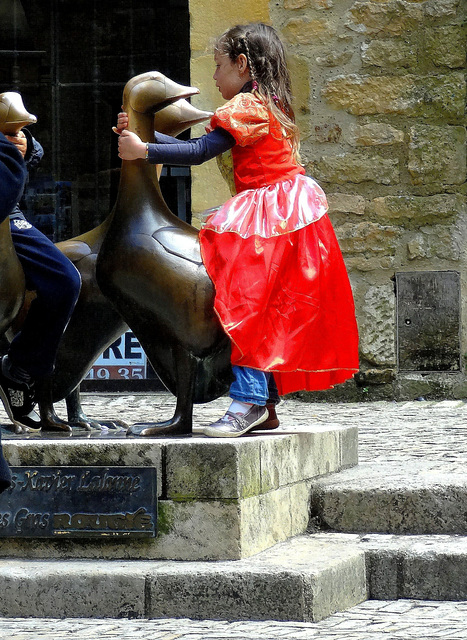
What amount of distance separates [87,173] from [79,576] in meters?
5.48

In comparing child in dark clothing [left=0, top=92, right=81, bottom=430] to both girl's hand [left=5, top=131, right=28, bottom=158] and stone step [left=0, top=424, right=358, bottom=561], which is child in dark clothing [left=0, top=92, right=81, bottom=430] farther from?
stone step [left=0, top=424, right=358, bottom=561]

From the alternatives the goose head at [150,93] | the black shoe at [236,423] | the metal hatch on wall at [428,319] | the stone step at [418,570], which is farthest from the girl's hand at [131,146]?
the metal hatch on wall at [428,319]

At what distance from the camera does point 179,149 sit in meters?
3.68

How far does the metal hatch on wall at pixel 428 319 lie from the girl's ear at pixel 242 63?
382 centimetres

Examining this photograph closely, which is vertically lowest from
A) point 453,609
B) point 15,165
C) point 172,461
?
point 453,609

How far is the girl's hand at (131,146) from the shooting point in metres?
3.65

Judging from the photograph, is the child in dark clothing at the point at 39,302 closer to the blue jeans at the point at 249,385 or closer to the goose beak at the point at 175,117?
the goose beak at the point at 175,117

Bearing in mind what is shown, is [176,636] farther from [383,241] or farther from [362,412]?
[383,241]

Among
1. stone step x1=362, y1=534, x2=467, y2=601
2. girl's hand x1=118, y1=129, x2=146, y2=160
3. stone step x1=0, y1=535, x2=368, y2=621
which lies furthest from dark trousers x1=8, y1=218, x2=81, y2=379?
stone step x1=362, y1=534, x2=467, y2=601

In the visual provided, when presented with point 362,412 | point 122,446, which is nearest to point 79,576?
point 122,446

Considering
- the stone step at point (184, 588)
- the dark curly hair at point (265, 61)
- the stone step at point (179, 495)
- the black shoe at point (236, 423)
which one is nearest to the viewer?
the stone step at point (184, 588)

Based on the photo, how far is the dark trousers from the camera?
3721mm

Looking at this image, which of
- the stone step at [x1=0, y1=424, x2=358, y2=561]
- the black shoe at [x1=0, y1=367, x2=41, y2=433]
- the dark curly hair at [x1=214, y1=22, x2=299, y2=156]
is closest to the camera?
the stone step at [x1=0, y1=424, x2=358, y2=561]

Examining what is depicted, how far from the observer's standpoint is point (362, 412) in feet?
22.4
